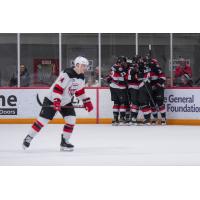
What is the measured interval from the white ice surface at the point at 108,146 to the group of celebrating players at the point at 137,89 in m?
0.47

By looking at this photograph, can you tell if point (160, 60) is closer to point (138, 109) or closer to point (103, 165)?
point (138, 109)

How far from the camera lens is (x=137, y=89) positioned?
14453mm

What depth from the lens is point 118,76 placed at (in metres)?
14.4

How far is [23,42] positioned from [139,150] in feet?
33.0

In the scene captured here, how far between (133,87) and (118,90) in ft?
1.02

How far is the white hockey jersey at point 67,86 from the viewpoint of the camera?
30.1 ft

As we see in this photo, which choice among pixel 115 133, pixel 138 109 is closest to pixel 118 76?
pixel 138 109

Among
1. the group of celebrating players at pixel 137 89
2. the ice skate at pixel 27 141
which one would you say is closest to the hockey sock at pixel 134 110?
the group of celebrating players at pixel 137 89

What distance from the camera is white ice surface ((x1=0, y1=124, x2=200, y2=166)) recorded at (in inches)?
346

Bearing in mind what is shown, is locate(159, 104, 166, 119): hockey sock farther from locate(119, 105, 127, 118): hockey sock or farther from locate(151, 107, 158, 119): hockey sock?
locate(119, 105, 127, 118): hockey sock

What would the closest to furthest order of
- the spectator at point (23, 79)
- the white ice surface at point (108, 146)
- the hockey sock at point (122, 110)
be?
the white ice surface at point (108, 146)
the hockey sock at point (122, 110)
the spectator at point (23, 79)

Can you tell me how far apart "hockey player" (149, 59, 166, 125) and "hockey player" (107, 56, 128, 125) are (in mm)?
563

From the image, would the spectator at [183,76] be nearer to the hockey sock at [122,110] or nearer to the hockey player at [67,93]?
the hockey sock at [122,110]

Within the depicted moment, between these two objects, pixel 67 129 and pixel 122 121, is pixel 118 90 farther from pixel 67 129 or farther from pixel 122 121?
pixel 67 129
